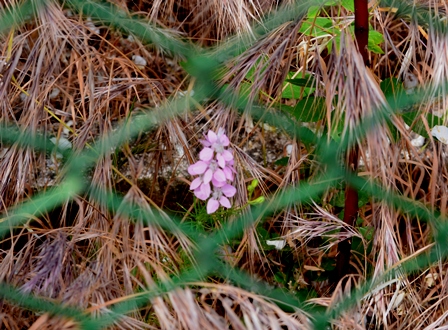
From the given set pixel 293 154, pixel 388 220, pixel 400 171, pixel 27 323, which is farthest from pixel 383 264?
pixel 27 323

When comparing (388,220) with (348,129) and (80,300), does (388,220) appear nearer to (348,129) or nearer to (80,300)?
(348,129)

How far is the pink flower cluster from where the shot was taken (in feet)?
2.91

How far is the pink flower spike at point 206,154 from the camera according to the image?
887mm

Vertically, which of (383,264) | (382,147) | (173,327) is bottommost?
(383,264)

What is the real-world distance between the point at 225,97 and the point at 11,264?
0.43m

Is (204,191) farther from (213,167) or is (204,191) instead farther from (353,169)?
(353,169)

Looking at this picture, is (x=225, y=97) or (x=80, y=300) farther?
(x=225, y=97)

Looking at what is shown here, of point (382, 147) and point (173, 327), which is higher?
point (382, 147)

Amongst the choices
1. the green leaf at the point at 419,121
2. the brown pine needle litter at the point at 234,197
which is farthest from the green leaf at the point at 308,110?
the green leaf at the point at 419,121

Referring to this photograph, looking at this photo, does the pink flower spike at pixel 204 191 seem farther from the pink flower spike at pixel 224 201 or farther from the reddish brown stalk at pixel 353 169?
the reddish brown stalk at pixel 353 169

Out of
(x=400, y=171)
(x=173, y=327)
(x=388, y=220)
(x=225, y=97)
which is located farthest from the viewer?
(x=400, y=171)

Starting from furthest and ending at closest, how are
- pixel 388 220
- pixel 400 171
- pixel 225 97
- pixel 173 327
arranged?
pixel 400 171, pixel 388 220, pixel 225 97, pixel 173 327

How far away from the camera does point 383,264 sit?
1015 mm

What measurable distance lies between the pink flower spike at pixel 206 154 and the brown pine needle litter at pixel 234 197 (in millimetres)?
51
